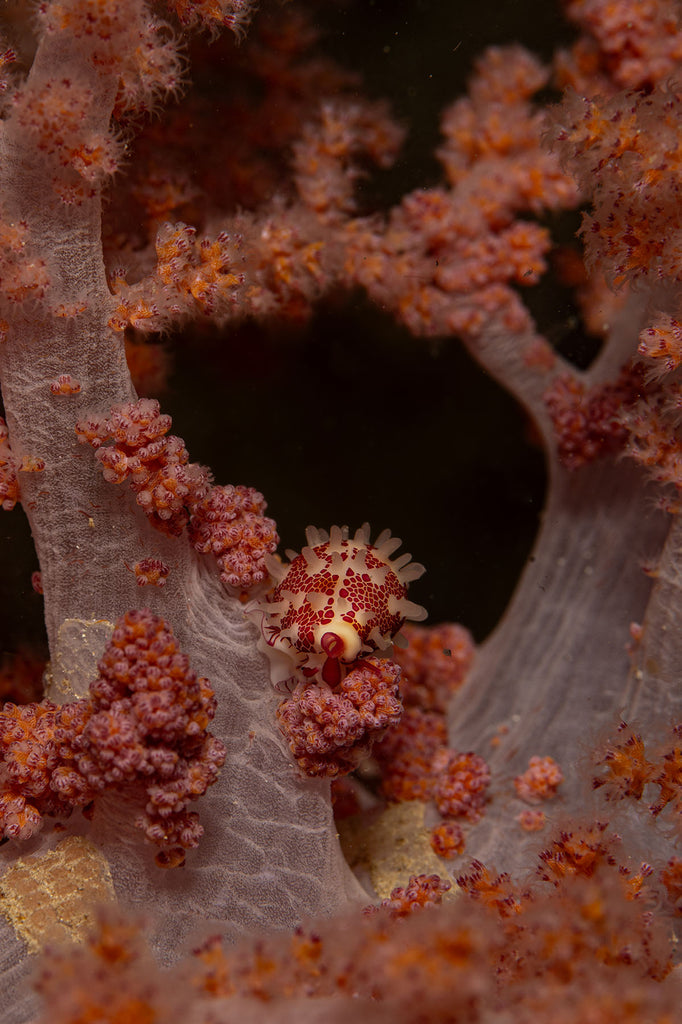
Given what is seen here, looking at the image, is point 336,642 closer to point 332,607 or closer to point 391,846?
point 332,607

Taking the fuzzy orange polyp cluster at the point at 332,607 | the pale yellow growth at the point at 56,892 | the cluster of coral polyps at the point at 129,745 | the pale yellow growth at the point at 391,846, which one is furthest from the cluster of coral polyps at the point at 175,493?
the pale yellow growth at the point at 391,846

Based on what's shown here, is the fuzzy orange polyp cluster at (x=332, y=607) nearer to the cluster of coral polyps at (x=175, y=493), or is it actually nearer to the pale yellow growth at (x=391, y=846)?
the cluster of coral polyps at (x=175, y=493)

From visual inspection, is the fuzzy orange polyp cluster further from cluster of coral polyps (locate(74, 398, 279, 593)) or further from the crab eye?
cluster of coral polyps (locate(74, 398, 279, 593))

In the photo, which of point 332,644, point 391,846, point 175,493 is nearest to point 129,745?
point 332,644

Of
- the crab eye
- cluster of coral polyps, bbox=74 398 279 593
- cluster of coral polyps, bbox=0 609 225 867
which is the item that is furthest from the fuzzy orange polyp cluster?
cluster of coral polyps, bbox=0 609 225 867

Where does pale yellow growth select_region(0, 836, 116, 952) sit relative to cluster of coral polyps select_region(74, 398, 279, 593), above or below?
below

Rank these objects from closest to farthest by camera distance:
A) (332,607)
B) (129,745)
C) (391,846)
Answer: (129,745), (332,607), (391,846)
